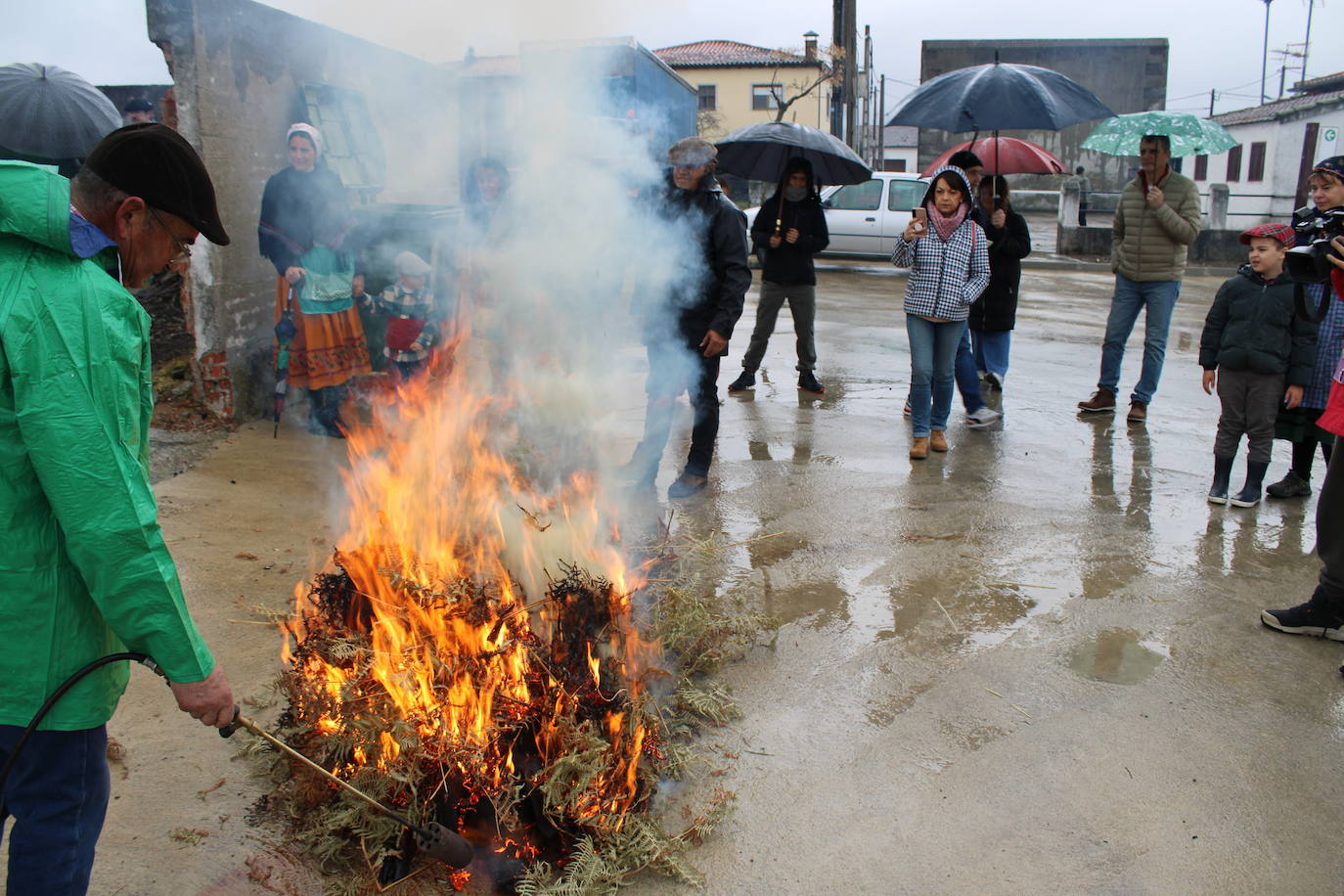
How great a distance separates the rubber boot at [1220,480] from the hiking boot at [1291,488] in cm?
32

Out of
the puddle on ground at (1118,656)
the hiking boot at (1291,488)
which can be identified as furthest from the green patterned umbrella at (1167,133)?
the puddle on ground at (1118,656)

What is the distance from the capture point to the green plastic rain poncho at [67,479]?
175 centimetres

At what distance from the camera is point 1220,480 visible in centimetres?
560

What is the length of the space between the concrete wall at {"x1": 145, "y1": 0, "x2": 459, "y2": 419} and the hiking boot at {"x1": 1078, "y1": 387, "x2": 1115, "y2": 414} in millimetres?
5207

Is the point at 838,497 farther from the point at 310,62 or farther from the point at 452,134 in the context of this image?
the point at 310,62

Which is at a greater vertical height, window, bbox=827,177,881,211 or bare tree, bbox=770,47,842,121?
bare tree, bbox=770,47,842,121

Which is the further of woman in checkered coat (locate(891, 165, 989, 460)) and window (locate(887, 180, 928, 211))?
window (locate(887, 180, 928, 211))

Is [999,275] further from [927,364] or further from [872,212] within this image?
[872,212]

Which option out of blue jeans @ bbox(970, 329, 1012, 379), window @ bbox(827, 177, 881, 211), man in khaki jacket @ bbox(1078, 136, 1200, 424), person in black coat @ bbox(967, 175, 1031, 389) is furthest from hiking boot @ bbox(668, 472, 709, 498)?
window @ bbox(827, 177, 881, 211)

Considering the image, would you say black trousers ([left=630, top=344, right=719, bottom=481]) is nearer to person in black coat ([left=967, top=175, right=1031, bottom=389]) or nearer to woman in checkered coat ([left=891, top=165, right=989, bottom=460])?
woman in checkered coat ([left=891, top=165, right=989, bottom=460])

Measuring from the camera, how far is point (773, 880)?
2.62 meters

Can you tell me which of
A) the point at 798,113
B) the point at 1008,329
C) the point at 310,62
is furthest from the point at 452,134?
the point at 798,113

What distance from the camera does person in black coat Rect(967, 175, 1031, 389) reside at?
7.36m

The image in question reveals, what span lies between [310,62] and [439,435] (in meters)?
4.52
